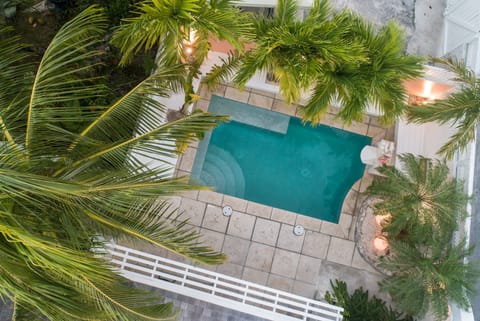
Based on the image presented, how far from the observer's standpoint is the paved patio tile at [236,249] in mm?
7684

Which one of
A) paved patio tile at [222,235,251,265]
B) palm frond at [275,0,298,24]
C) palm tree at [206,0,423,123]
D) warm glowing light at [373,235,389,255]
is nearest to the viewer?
palm tree at [206,0,423,123]

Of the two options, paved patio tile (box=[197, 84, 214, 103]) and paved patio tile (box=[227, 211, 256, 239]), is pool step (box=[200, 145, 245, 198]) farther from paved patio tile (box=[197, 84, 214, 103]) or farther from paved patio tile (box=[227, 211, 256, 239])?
paved patio tile (box=[197, 84, 214, 103])

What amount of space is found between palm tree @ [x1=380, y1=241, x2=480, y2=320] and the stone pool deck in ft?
3.64

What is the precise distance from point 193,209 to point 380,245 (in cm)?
358

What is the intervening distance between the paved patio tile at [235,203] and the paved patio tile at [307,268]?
1.45 meters

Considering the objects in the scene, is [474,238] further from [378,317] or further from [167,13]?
[167,13]

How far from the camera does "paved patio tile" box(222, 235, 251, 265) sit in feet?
25.2

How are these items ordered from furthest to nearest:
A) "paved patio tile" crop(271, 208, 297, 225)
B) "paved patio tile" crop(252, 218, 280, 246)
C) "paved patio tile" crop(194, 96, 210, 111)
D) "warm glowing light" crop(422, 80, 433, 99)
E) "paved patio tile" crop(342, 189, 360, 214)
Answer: "paved patio tile" crop(194, 96, 210, 111)
"paved patio tile" crop(342, 189, 360, 214)
"paved patio tile" crop(271, 208, 297, 225)
"paved patio tile" crop(252, 218, 280, 246)
"warm glowing light" crop(422, 80, 433, 99)

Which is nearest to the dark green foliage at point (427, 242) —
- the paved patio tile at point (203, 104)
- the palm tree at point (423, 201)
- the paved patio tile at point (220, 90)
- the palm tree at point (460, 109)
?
the palm tree at point (423, 201)

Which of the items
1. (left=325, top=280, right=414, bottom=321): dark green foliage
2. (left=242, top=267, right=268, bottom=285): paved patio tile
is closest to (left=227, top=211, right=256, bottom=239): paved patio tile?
(left=242, top=267, right=268, bottom=285): paved patio tile

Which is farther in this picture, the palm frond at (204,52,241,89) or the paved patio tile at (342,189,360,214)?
the paved patio tile at (342,189,360,214)

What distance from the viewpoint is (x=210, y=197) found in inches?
310

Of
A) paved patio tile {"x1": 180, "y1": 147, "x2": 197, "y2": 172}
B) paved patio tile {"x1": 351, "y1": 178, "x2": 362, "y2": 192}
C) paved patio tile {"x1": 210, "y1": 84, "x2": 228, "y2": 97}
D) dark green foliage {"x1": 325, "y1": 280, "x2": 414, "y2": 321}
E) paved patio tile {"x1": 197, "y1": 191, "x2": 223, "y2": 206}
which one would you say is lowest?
dark green foliage {"x1": 325, "y1": 280, "x2": 414, "y2": 321}

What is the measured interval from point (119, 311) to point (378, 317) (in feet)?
15.7
